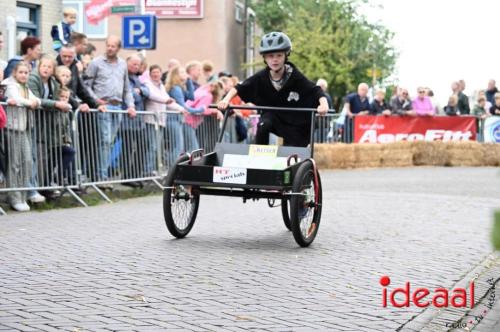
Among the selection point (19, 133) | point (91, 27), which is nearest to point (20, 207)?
point (19, 133)

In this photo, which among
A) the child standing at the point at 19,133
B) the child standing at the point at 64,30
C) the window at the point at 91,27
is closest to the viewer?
the child standing at the point at 19,133

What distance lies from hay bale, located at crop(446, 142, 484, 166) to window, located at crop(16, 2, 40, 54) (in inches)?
395

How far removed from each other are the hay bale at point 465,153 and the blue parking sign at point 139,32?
889 cm

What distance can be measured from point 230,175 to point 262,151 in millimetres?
752

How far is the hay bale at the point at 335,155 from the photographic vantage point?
24.5 m

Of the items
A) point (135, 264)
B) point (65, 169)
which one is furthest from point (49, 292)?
point (65, 169)

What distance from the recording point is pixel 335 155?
24938 millimetres

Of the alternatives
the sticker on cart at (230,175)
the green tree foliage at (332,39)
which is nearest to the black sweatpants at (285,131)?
the sticker on cart at (230,175)

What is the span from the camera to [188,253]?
9.33 metres

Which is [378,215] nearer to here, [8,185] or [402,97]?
[8,185]

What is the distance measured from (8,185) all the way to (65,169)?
3.83 ft

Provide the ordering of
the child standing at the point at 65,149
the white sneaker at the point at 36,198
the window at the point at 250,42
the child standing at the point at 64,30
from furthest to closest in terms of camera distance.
Answer: the window at the point at 250,42 → the child standing at the point at 64,30 → the child standing at the point at 65,149 → the white sneaker at the point at 36,198

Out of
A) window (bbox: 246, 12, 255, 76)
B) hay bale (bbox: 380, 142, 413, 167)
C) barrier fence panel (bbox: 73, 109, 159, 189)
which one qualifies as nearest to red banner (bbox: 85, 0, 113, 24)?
hay bale (bbox: 380, 142, 413, 167)

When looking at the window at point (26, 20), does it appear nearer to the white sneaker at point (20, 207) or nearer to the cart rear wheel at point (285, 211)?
the white sneaker at point (20, 207)
